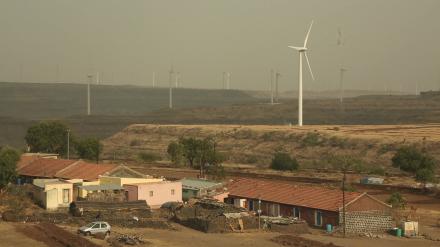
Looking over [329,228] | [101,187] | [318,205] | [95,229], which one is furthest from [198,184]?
[95,229]

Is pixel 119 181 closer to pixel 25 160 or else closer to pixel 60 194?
pixel 60 194

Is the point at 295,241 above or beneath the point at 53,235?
beneath

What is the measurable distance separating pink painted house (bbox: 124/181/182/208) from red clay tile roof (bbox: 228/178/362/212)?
3.19m

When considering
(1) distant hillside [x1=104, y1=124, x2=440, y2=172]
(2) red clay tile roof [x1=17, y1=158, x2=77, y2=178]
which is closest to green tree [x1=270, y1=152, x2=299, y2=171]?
(1) distant hillside [x1=104, y1=124, x2=440, y2=172]

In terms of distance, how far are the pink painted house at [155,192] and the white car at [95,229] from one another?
349 inches

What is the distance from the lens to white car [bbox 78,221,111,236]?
30.2 metres

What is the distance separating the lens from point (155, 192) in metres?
40.4

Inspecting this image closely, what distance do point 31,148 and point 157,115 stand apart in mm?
106838

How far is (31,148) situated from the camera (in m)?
71.8

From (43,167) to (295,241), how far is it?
25.0 meters

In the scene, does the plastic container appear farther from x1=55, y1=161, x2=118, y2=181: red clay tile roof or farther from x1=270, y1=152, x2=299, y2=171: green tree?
x1=270, y1=152, x2=299, y2=171: green tree

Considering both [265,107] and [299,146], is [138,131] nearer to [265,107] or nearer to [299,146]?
[299,146]

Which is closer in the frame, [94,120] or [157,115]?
[94,120]

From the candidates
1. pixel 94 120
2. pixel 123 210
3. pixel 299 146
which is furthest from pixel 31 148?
pixel 94 120
